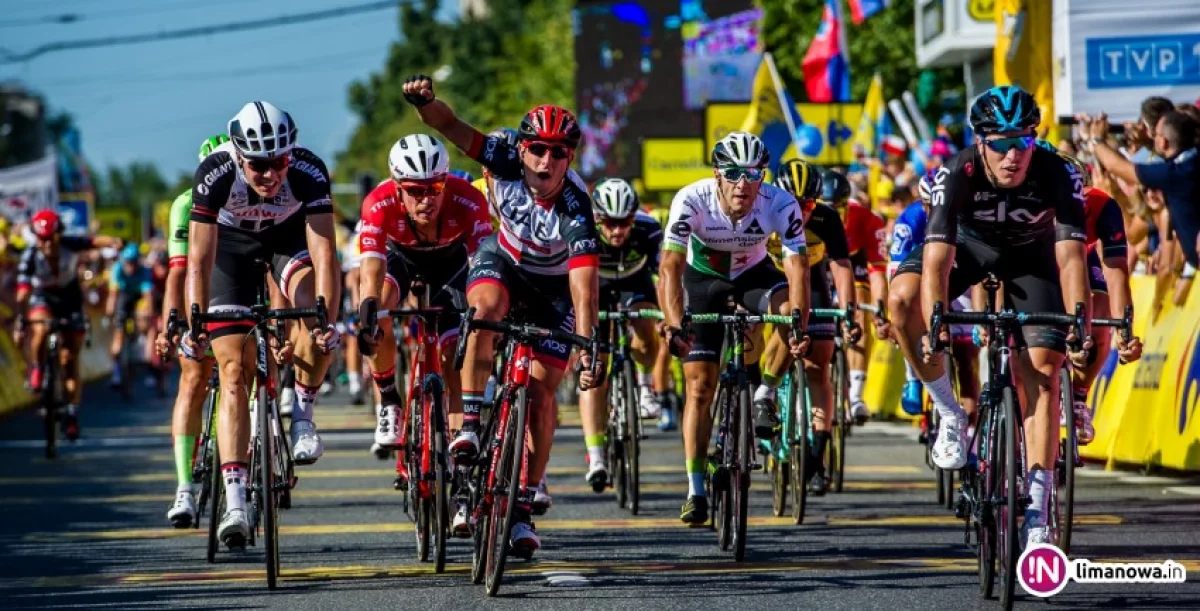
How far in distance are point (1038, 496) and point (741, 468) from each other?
2.23 meters

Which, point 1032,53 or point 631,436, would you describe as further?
point 1032,53

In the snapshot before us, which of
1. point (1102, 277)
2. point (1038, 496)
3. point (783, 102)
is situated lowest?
point (1038, 496)

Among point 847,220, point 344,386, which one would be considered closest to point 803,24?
point 344,386

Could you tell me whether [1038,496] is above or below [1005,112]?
below

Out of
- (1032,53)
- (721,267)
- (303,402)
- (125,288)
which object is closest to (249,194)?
(303,402)

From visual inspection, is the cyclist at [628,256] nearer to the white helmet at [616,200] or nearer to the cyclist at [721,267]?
the white helmet at [616,200]

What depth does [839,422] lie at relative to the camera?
46.2 ft

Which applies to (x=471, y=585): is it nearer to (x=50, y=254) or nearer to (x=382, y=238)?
(x=382, y=238)

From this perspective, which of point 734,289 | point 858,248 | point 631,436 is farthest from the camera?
point 858,248

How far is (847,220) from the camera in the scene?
610 inches

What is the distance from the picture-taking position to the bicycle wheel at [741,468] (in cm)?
1048

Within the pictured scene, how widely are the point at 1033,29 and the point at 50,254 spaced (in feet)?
31.7

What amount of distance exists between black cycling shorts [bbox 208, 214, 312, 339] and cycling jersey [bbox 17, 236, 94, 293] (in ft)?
32.0

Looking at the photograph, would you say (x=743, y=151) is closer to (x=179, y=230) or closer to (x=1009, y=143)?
(x=1009, y=143)
